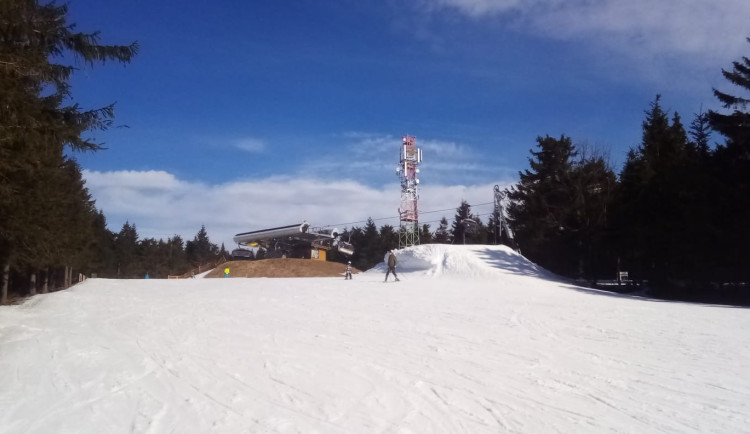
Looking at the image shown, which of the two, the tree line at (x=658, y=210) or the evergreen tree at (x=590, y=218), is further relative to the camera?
the evergreen tree at (x=590, y=218)

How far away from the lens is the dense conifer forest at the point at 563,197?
39.2 ft

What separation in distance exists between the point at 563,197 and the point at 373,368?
36.8 metres

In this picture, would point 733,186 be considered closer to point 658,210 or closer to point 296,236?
point 658,210

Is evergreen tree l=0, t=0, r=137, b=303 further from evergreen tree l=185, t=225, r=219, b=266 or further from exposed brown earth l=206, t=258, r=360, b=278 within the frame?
evergreen tree l=185, t=225, r=219, b=266

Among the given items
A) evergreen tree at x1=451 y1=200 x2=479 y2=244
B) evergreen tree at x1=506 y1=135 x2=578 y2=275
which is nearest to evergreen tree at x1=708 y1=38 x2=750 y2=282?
evergreen tree at x1=506 y1=135 x2=578 y2=275

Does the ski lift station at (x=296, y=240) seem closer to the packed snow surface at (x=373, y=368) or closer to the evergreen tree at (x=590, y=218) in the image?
the evergreen tree at (x=590, y=218)

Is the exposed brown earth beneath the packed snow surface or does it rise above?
above

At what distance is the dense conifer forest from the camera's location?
471 inches

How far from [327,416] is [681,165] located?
30543mm

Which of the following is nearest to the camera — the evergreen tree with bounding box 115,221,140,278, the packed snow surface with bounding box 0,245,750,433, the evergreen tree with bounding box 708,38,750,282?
the packed snow surface with bounding box 0,245,750,433

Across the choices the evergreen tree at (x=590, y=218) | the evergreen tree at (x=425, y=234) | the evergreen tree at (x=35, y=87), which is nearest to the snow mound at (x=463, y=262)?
the evergreen tree at (x=590, y=218)

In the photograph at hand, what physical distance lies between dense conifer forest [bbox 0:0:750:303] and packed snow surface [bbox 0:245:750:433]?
3983 mm

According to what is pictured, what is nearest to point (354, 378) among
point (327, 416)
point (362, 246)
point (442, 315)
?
point (327, 416)

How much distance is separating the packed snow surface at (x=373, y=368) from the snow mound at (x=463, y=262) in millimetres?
15347
